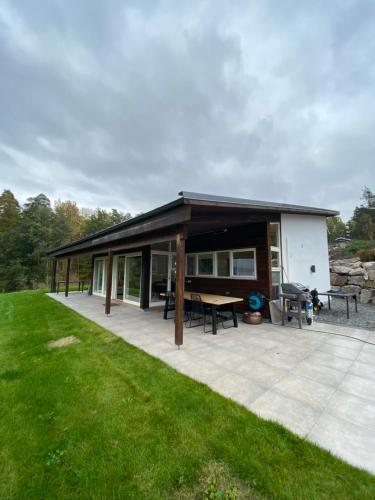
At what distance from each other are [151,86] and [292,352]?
39.2 ft

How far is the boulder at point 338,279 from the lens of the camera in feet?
33.8

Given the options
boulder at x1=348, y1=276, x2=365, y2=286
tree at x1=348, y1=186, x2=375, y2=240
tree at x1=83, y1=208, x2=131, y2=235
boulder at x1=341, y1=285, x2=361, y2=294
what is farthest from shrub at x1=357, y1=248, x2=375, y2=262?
tree at x1=83, y1=208, x2=131, y2=235

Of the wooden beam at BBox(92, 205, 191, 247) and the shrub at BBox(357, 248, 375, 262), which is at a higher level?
the wooden beam at BBox(92, 205, 191, 247)

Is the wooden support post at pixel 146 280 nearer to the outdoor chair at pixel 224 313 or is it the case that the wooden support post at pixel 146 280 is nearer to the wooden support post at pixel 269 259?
the outdoor chair at pixel 224 313

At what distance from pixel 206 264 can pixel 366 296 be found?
682 centimetres

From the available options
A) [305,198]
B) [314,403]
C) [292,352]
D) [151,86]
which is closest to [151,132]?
[151,86]

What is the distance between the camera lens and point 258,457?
1.68m

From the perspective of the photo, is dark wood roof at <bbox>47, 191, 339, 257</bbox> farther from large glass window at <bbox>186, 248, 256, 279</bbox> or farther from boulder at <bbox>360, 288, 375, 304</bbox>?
boulder at <bbox>360, 288, 375, 304</bbox>

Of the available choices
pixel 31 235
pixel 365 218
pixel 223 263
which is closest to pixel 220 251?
pixel 223 263

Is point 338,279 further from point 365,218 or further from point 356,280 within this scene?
point 365,218

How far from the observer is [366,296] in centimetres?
878

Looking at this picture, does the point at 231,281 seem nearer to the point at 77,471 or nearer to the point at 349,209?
the point at 77,471

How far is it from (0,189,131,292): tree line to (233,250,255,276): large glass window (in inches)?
871

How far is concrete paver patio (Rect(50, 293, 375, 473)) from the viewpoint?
2002 mm
